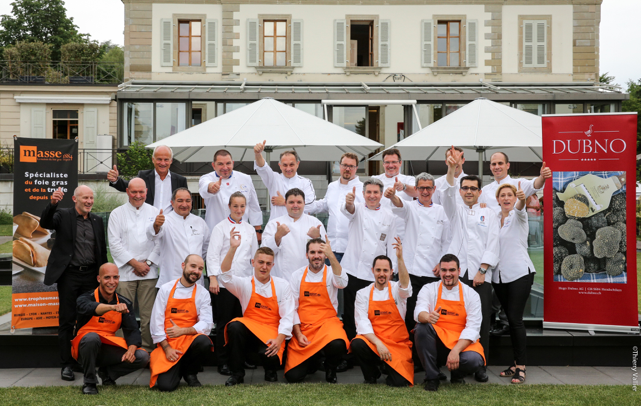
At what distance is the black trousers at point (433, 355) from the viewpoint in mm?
5012

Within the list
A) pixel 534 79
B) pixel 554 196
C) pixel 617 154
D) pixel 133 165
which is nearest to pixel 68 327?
pixel 554 196

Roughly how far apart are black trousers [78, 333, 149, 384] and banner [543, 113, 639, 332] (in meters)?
4.33

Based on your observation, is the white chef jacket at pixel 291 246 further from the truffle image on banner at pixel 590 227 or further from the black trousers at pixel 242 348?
the truffle image on banner at pixel 590 227

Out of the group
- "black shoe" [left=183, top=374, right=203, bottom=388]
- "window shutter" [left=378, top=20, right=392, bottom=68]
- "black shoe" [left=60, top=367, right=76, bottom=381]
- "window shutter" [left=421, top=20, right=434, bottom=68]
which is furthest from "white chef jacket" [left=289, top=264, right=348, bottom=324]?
"window shutter" [left=421, top=20, right=434, bottom=68]

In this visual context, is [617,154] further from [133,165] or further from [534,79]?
[534,79]

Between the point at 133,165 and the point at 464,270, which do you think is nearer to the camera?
the point at 464,270

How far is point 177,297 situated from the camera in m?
5.19

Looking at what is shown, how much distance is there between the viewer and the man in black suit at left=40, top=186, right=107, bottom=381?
5.38m

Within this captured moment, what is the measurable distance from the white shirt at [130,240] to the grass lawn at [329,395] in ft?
3.93

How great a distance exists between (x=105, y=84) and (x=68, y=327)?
18.8m

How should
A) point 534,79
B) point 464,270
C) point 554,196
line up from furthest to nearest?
point 534,79 → point 554,196 → point 464,270

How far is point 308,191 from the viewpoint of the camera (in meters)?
6.57

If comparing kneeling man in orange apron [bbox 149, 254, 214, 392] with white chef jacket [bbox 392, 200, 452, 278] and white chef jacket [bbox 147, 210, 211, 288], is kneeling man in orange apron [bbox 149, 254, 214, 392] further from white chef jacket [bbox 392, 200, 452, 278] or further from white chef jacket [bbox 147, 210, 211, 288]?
white chef jacket [bbox 392, 200, 452, 278]

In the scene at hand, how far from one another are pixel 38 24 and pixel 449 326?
3621cm
